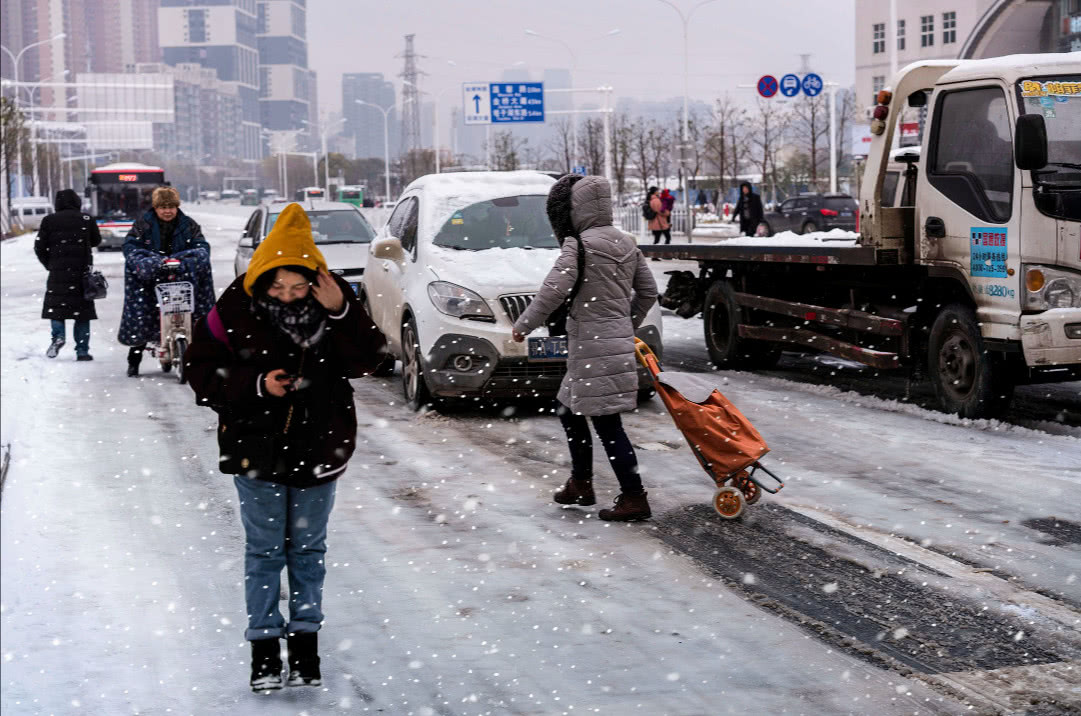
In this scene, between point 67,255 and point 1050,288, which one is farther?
point 67,255

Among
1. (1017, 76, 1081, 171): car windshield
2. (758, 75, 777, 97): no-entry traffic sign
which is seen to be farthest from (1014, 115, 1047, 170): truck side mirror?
(758, 75, 777, 97): no-entry traffic sign

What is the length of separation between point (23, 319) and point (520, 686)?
16893mm

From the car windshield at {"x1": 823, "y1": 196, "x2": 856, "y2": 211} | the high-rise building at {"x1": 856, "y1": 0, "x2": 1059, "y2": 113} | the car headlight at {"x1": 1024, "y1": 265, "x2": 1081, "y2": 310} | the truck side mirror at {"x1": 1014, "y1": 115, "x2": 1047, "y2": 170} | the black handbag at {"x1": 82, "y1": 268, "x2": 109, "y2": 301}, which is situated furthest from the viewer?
the high-rise building at {"x1": 856, "y1": 0, "x2": 1059, "y2": 113}

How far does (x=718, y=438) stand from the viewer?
22.5 feet

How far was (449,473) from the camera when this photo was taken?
817 centimetres

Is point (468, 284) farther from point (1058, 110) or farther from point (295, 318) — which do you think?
point (295, 318)

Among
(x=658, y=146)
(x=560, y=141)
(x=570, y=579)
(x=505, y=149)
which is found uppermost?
(x=560, y=141)

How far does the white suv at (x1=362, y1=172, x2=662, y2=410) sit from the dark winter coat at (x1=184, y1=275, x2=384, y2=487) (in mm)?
5330

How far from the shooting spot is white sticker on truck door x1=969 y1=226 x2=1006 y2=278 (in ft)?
30.5

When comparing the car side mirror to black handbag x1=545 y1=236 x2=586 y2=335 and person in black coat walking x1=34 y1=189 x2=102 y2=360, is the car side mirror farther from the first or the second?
person in black coat walking x1=34 y1=189 x2=102 y2=360

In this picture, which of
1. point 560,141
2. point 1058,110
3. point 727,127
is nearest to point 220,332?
point 1058,110

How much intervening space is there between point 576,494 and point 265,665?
296 centimetres

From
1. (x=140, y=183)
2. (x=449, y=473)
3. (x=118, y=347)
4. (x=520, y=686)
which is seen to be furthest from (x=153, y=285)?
(x=140, y=183)

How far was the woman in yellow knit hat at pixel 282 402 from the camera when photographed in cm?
445
